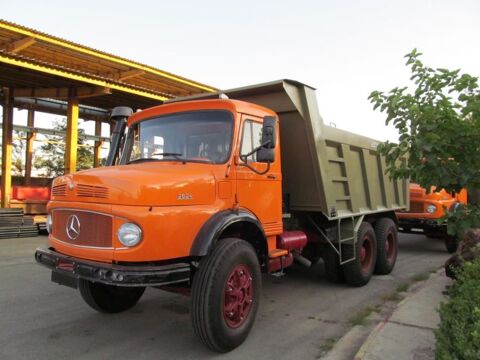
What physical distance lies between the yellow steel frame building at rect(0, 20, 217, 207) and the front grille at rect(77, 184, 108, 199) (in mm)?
9113

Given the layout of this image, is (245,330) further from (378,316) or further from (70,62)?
(70,62)

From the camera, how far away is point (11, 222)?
1253 cm

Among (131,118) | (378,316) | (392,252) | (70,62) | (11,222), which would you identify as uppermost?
(70,62)

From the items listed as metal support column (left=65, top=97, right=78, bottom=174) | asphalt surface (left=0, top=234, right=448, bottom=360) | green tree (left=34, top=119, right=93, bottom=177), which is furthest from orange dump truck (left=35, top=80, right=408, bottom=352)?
green tree (left=34, top=119, right=93, bottom=177)

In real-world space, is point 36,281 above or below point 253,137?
below

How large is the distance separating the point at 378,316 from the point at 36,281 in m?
5.13

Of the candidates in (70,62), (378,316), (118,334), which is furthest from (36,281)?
(70,62)

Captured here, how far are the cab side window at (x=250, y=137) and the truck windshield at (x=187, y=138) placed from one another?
0.19 m

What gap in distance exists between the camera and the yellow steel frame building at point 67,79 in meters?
12.0

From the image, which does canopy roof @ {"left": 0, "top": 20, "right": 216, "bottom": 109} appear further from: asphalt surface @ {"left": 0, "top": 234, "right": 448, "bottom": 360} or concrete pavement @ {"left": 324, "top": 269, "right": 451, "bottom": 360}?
concrete pavement @ {"left": 324, "top": 269, "right": 451, "bottom": 360}

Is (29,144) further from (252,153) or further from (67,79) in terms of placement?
(252,153)

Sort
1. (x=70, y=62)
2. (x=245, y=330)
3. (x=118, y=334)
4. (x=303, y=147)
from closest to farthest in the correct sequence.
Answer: (x=245, y=330) → (x=118, y=334) → (x=303, y=147) → (x=70, y=62)

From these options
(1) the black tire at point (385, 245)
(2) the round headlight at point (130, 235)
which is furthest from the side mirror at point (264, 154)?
(1) the black tire at point (385, 245)

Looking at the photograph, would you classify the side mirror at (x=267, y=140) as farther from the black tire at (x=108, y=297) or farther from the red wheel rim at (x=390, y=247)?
the red wheel rim at (x=390, y=247)
